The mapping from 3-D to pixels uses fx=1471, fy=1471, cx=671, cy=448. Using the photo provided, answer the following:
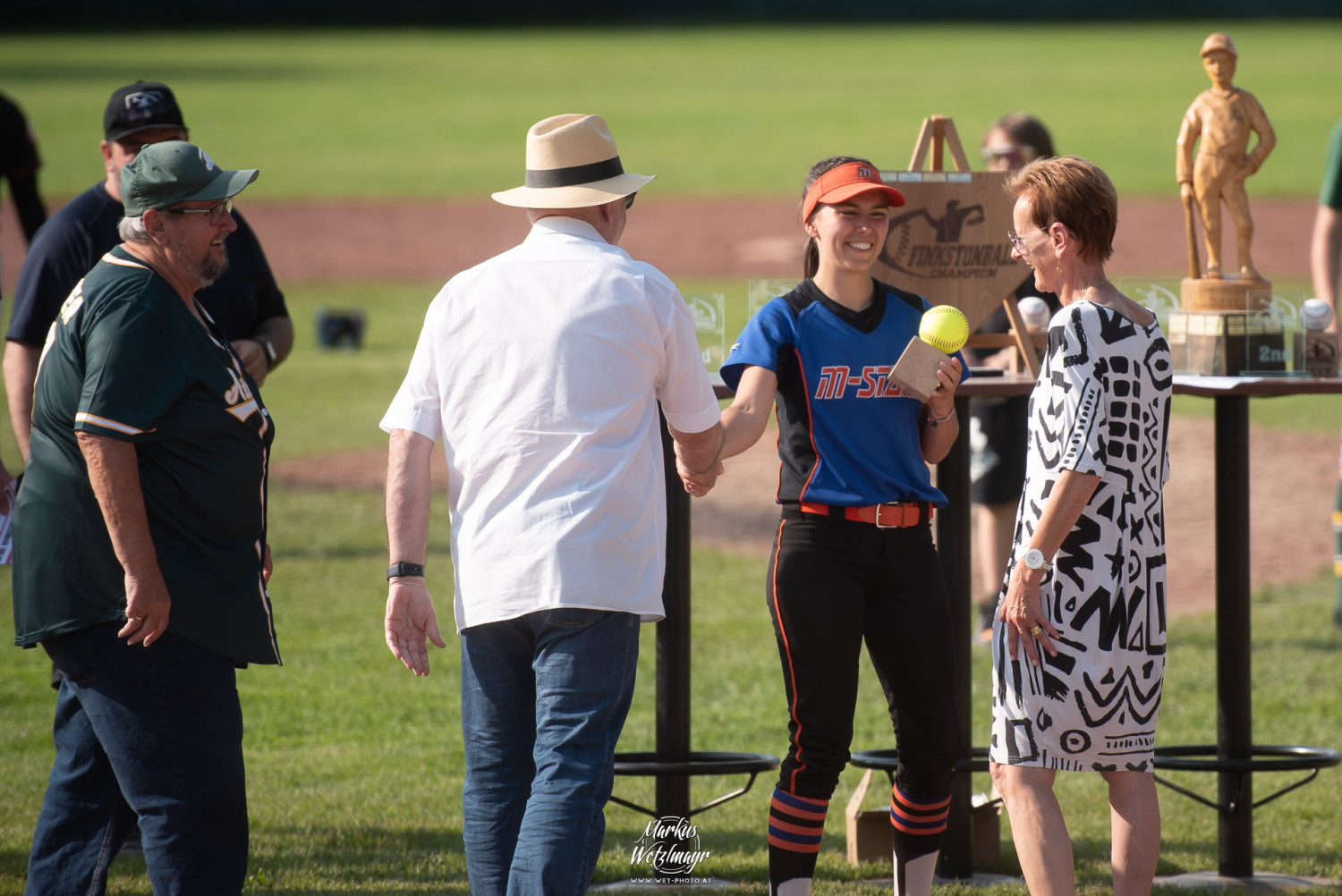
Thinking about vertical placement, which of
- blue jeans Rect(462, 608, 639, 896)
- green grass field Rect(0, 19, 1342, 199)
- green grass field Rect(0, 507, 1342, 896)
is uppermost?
green grass field Rect(0, 19, 1342, 199)

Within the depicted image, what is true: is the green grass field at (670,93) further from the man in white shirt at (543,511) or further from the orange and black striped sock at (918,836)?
the man in white shirt at (543,511)

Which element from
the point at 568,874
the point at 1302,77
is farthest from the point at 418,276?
the point at 1302,77

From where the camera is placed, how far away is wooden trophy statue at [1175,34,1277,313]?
4.27 meters

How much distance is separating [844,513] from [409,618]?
1095 millimetres

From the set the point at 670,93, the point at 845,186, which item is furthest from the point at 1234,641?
the point at 670,93

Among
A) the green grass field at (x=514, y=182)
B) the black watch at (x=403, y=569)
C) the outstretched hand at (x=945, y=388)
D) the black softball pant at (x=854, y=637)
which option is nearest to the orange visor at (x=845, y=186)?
the outstretched hand at (x=945, y=388)

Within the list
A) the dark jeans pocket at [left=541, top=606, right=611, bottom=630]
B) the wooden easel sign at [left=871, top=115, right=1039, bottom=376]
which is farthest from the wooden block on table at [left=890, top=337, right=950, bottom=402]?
the dark jeans pocket at [left=541, top=606, right=611, bottom=630]

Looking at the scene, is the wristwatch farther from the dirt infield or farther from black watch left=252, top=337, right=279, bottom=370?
the dirt infield

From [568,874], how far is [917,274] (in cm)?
212

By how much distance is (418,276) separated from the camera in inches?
893

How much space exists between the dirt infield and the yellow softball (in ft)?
16.6

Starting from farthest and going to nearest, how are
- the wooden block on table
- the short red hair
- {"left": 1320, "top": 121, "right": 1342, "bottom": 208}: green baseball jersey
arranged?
{"left": 1320, "top": 121, "right": 1342, "bottom": 208}: green baseball jersey
the wooden block on table
the short red hair

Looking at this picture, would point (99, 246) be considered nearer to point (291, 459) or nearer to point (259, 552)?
point (259, 552)

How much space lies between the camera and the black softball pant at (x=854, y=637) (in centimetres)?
357
